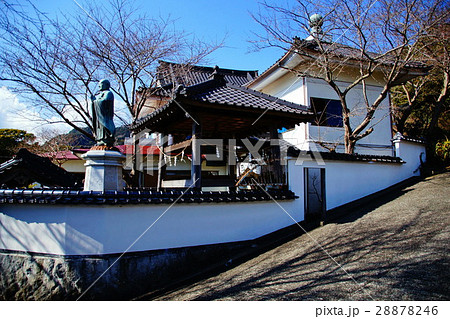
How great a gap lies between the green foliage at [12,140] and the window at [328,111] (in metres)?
16.4

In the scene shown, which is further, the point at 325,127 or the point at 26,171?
the point at 325,127

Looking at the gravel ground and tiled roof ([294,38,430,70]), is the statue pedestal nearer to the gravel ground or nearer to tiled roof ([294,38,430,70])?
the gravel ground

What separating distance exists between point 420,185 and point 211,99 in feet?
25.8

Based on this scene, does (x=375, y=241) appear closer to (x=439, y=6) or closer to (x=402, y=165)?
(x=402, y=165)

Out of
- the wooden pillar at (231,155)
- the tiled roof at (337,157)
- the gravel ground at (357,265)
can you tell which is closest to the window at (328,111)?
the tiled roof at (337,157)

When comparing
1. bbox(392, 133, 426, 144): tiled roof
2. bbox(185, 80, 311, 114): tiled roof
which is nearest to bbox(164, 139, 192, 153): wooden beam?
bbox(185, 80, 311, 114): tiled roof

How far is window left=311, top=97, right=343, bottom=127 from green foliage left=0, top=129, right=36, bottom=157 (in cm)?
1641

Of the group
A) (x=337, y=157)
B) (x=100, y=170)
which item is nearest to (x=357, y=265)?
(x=337, y=157)

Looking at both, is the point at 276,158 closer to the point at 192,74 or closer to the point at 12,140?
the point at 192,74

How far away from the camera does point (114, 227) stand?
5.56 metres

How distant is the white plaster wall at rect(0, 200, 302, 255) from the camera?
5.39 metres

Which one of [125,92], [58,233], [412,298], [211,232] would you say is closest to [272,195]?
Answer: [211,232]

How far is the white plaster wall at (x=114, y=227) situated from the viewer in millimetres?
5390

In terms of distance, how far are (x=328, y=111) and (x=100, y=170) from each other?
11.1 meters
